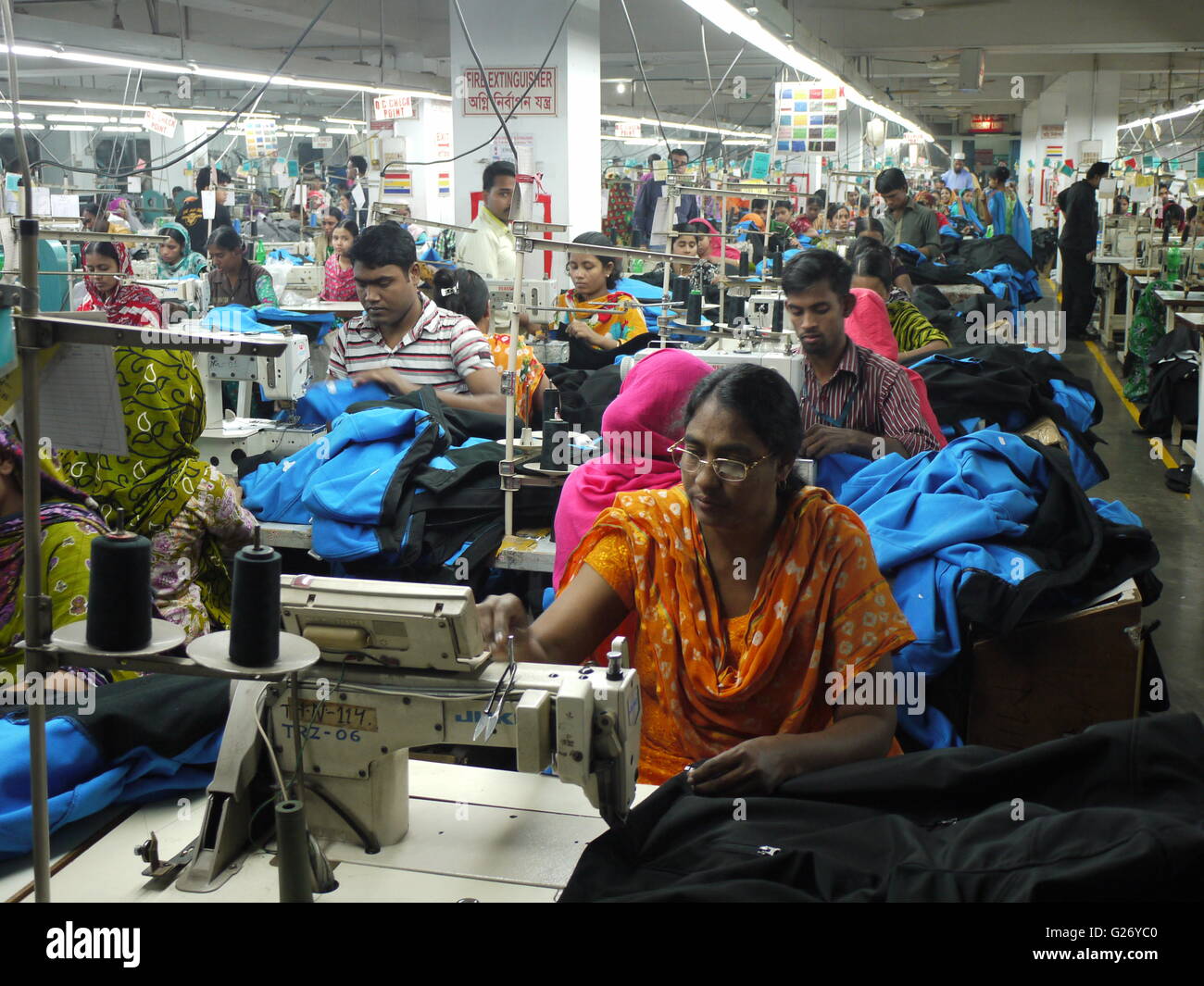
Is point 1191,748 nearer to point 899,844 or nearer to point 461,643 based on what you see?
point 899,844

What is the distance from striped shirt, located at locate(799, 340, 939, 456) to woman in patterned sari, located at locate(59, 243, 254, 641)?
172 cm

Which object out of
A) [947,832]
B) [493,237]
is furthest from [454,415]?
[493,237]

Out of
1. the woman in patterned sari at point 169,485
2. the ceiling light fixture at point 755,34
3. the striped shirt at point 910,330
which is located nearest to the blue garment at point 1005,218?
the ceiling light fixture at point 755,34

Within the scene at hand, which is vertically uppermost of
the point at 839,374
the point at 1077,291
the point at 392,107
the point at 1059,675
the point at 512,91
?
Answer: the point at 392,107

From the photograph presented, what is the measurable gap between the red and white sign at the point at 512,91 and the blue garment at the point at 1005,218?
25.9 ft

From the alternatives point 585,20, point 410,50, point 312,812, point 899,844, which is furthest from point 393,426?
point 410,50

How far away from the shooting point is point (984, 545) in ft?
9.21

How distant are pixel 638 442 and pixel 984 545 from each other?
0.83 meters

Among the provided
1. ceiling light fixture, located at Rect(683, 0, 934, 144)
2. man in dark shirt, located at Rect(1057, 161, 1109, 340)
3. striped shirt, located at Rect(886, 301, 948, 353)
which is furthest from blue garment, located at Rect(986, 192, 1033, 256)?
striped shirt, located at Rect(886, 301, 948, 353)

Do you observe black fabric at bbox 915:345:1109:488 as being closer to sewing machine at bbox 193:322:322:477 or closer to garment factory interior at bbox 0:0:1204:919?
Result: garment factory interior at bbox 0:0:1204:919

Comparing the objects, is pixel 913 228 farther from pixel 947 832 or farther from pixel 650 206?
pixel 947 832

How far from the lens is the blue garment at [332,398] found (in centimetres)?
414

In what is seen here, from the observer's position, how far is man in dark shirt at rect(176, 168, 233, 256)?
1076cm
